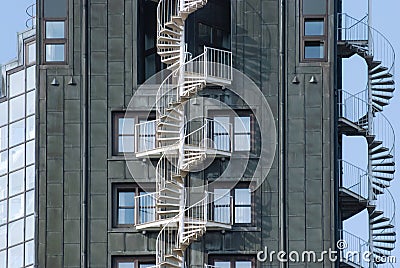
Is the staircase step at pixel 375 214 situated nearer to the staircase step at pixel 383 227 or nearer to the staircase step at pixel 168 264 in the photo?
the staircase step at pixel 383 227

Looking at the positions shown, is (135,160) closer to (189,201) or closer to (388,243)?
(189,201)

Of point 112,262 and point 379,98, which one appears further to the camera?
point 379,98

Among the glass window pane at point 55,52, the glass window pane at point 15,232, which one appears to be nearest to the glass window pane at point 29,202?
the glass window pane at point 15,232

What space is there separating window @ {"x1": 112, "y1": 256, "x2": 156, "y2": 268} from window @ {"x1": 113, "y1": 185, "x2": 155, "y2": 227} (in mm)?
1458

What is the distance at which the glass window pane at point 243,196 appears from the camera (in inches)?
3656

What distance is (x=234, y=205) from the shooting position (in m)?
92.8

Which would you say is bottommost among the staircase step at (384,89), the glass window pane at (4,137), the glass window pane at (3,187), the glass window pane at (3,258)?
the glass window pane at (3,258)

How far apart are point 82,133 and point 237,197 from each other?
6930mm

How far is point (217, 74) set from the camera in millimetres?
93625

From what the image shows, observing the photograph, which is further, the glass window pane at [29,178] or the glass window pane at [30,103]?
the glass window pane at [30,103]

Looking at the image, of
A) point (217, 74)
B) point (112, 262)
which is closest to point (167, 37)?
point (217, 74)

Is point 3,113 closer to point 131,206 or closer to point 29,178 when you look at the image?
point 29,178

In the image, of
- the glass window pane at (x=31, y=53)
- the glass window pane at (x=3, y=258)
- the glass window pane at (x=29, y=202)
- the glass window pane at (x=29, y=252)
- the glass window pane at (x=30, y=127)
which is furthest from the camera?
the glass window pane at (x=31, y=53)

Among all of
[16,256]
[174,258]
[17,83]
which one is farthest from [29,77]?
[174,258]
